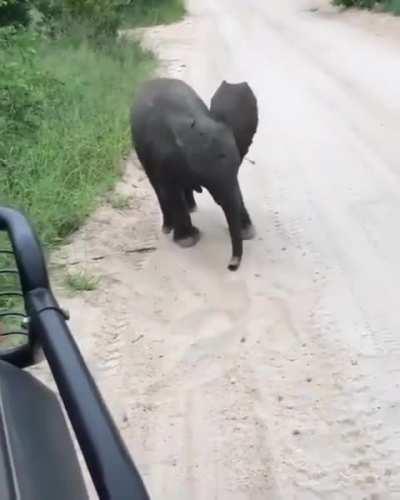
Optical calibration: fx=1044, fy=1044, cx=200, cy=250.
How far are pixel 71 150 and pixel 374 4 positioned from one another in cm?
1587

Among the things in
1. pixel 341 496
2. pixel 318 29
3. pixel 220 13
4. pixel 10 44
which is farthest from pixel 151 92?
pixel 220 13

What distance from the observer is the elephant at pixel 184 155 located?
5.80m

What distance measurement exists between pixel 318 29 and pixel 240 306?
49.7 feet

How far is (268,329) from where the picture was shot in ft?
16.6

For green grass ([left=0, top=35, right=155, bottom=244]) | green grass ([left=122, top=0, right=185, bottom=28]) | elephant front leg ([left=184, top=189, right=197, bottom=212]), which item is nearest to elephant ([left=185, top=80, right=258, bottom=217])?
elephant front leg ([left=184, top=189, right=197, bottom=212])

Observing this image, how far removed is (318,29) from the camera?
19.7 m

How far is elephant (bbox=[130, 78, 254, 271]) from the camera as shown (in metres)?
5.80

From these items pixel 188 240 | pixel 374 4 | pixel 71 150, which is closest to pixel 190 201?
pixel 188 240

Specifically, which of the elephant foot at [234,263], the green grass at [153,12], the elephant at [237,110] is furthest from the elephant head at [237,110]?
the green grass at [153,12]

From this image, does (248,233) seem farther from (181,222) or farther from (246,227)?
(181,222)

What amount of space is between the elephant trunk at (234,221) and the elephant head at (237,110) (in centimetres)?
36

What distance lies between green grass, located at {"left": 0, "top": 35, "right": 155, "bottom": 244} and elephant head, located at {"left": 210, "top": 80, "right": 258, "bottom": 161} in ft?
4.23

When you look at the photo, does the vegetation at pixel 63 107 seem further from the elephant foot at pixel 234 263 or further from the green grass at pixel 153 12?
the green grass at pixel 153 12

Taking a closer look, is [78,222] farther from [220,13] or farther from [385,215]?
[220,13]
